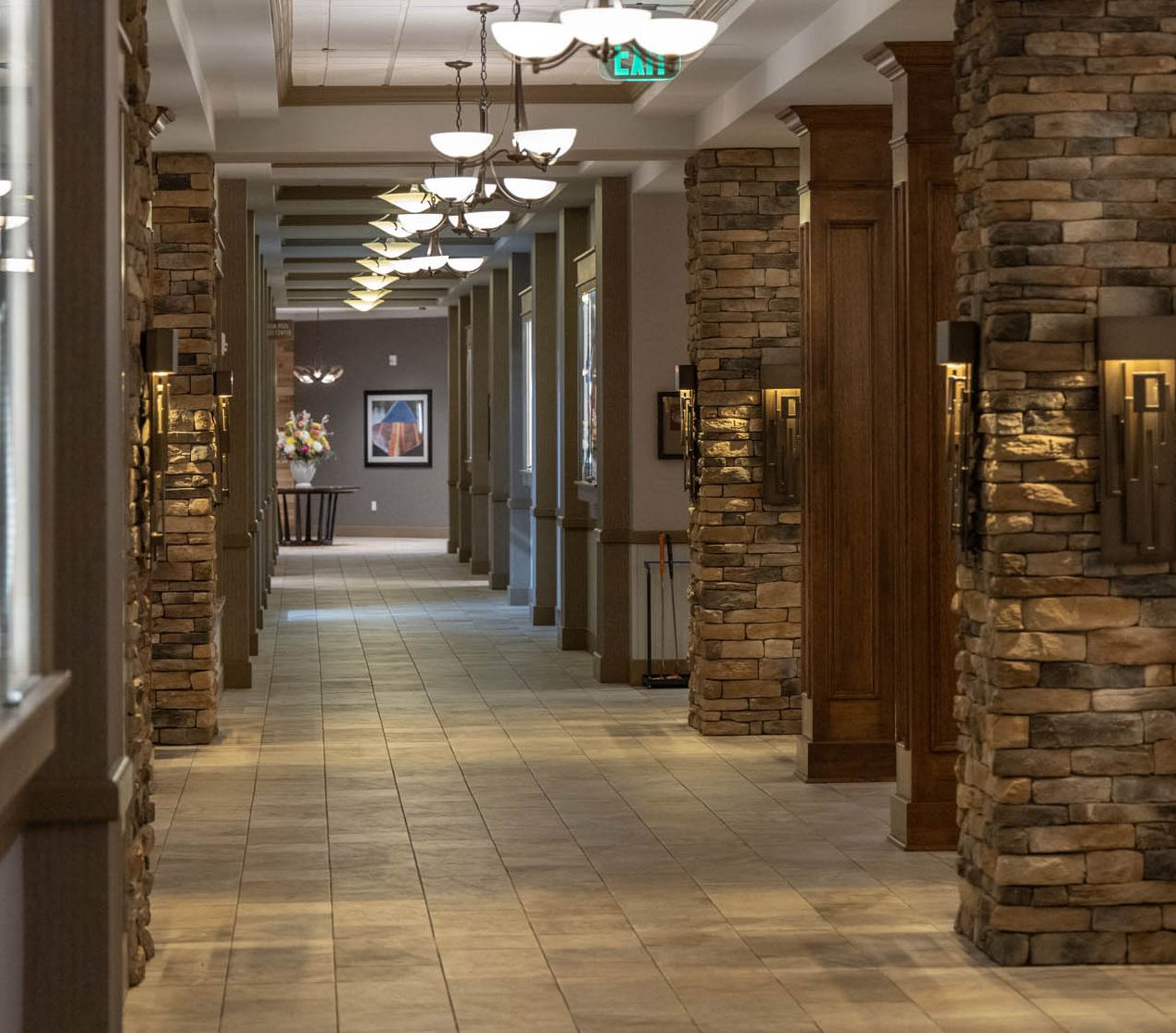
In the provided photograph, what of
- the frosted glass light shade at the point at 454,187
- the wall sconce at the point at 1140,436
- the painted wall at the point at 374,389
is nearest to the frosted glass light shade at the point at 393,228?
the frosted glass light shade at the point at 454,187

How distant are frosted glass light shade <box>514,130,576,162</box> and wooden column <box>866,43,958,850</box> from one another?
4.62 feet

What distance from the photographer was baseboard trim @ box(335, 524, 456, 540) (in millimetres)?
28953

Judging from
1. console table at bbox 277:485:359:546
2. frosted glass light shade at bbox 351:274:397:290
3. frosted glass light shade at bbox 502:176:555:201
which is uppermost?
frosted glass light shade at bbox 351:274:397:290

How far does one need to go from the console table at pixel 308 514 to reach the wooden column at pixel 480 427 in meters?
5.34

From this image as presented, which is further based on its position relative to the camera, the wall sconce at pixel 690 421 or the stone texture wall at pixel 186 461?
the wall sconce at pixel 690 421

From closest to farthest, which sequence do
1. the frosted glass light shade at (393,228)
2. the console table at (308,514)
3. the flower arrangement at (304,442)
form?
the frosted glass light shade at (393,228) < the flower arrangement at (304,442) < the console table at (308,514)

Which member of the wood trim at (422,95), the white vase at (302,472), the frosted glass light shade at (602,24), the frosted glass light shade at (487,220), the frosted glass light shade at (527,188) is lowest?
the white vase at (302,472)

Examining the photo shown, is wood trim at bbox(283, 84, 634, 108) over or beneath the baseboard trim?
over

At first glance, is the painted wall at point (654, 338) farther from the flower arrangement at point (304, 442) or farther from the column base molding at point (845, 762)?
the flower arrangement at point (304, 442)

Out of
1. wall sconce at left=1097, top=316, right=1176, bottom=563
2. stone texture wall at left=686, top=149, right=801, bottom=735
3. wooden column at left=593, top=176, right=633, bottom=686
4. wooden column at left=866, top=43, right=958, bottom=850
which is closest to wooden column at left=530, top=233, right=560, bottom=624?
wooden column at left=593, top=176, right=633, bottom=686

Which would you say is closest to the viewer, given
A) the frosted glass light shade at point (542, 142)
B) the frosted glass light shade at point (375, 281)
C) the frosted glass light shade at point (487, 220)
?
the frosted glass light shade at point (542, 142)

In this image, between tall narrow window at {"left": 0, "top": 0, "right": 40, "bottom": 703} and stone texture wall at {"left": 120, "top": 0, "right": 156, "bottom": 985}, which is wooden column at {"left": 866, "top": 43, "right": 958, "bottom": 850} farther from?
tall narrow window at {"left": 0, "top": 0, "right": 40, "bottom": 703}

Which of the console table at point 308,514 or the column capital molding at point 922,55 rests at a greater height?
the column capital molding at point 922,55

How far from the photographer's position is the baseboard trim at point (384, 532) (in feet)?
95.0
